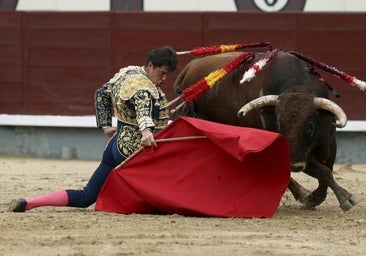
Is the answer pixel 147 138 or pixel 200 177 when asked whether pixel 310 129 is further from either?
pixel 147 138

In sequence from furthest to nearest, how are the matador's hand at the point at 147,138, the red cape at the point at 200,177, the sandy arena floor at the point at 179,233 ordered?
the red cape at the point at 200,177
the matador's hand at the point at 147,138
the sandy arena floor at the point at 179,233

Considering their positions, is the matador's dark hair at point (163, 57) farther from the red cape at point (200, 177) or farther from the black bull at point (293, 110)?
the black bull at point (293, 110)

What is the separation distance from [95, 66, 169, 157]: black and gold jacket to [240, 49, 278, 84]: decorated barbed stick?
0.93 meters

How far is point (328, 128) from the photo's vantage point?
6586 millimetres

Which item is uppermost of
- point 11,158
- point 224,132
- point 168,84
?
point 224,132

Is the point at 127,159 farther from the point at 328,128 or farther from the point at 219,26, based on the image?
the point at 219,26

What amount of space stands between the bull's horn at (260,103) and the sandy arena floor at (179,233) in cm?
58

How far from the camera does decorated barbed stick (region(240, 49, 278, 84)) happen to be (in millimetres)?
6879

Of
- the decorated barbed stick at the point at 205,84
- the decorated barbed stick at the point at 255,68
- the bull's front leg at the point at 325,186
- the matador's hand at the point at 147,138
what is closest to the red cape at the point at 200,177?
the matador's hand at the point at 147,138

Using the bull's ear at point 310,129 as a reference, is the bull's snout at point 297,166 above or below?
below

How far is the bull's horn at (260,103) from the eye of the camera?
660 centimetres

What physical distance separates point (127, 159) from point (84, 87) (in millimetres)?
5210

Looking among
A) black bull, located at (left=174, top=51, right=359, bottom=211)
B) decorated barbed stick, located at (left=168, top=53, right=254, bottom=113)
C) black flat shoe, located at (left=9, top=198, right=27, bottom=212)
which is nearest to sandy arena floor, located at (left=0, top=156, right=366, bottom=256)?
black flat shoe, located at (left=9, top=198, right=27, bottom=212)

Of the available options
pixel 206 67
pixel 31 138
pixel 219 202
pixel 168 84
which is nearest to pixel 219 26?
pixel 168 84
